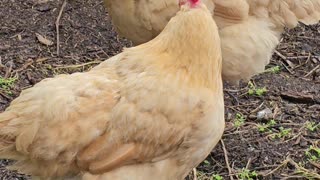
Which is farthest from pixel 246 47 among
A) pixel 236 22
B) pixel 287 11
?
pixel 287 11

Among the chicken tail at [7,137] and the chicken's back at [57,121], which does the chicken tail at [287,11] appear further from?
the chicken tail at [7,137]

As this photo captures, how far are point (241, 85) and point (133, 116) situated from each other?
181cm

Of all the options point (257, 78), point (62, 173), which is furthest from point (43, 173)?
point (257, 78)

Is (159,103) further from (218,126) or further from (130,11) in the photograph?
(130,11)

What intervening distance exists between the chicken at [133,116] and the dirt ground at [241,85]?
0.83 metres

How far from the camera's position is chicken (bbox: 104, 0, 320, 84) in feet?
11.7

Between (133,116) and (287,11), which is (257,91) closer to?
(287,11)

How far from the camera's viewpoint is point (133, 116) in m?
2.81

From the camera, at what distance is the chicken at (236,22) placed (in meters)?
A: 3.57

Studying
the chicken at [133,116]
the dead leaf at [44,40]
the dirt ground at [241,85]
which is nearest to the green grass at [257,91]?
the dirt ground at [241,85]

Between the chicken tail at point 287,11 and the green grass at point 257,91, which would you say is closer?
the chicken tail at point 287,11

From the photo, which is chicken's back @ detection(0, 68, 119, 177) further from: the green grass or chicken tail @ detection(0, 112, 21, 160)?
the green grass

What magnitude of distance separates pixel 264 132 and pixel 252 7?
726 millimetres

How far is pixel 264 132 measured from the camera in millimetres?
4039
